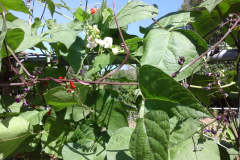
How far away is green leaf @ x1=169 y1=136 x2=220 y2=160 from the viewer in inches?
20.4

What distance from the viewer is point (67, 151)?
0.54 m

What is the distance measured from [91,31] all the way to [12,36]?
0.22 meters

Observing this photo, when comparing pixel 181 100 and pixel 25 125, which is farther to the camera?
pixel 25 125

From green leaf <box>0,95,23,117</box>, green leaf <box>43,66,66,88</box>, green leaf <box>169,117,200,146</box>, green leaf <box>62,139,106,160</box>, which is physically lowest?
green leaf <box>62,139,106,160</box>

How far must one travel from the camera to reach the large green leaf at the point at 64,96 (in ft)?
1.75

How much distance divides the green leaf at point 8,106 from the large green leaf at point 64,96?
183mm

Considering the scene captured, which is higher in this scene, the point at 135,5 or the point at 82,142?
the point at 135,5

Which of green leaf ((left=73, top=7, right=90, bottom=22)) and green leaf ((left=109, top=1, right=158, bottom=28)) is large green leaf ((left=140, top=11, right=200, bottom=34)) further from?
green leaf ((left=73, top=7, right=90, bottom=22))

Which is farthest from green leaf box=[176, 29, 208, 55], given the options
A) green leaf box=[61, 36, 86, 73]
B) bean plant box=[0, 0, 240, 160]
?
green leaf box=[61, 36, 86, 73]

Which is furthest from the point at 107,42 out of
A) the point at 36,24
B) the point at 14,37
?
the point at 36,24

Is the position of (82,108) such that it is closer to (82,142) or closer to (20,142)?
(82,142)

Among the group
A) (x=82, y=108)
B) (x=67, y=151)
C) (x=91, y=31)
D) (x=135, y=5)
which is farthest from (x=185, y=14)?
(x=67, y=151)

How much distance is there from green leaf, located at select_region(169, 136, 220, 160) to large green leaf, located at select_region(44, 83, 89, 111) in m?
0.28

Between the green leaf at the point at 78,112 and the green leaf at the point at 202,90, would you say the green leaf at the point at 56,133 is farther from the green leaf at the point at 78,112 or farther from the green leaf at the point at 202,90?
the green leaf at the point at 202,90
